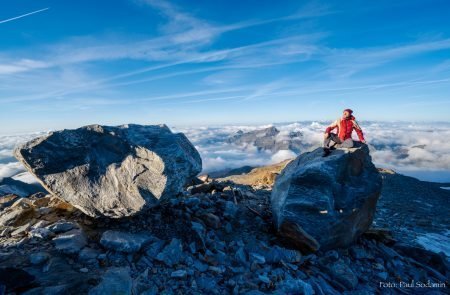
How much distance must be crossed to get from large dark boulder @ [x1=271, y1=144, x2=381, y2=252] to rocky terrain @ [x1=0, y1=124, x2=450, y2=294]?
53mm

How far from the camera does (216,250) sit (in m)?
10.3

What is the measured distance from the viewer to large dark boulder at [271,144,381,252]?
→ 37.1ft

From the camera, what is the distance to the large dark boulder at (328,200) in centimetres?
1132

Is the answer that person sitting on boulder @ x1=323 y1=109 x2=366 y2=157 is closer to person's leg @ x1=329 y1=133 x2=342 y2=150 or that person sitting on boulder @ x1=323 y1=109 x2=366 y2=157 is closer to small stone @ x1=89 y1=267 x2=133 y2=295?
person's leg @ x1=329 y1=133 x2=342 y2=150

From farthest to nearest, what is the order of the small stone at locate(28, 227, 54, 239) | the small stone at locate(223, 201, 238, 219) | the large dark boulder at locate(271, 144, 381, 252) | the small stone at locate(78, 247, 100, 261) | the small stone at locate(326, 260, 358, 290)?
1. the small stone at locate(223, 201, 238, 219)
2. the large dark boulder at locate(271, 144, 381, 252)
3. the small stone at locate(326, 260, 358, 290)
4. the small stone at locate(28, 227, 54, 239)
5. the small stone at locate(78, 247, 100, 261)

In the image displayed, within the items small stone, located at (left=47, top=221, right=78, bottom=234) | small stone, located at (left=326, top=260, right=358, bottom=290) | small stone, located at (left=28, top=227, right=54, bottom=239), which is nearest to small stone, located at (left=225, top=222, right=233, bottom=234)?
small stone, located at (left=326, top=260, right=358, bottom=290)

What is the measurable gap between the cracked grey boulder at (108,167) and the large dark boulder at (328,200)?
4712 millimetres

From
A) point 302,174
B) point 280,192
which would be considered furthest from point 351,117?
point 280,192

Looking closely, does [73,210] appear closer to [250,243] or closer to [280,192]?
[250,243]

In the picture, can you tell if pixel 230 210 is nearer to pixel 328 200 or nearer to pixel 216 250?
pixel 216 250

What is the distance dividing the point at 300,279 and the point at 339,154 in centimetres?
596

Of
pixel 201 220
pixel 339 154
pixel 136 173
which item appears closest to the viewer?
pixel 136 173

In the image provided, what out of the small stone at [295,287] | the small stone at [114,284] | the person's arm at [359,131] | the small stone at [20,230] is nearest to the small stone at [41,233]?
the small stone at [20,230]

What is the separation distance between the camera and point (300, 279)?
9.66 metres
